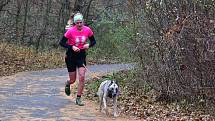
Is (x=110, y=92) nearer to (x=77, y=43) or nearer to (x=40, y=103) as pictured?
(x=77, y=43)

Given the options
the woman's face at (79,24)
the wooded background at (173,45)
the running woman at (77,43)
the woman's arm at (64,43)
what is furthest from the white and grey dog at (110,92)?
the wooded background at (173,45)

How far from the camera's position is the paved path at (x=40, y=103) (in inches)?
391

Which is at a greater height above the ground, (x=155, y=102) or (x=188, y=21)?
(x=188, y=21)

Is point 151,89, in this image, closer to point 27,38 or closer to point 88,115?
point 88,115

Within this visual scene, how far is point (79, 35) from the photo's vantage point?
37.0 ft

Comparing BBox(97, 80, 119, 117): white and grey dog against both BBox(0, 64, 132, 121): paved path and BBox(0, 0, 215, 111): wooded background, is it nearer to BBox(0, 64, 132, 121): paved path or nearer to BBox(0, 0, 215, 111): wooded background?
BBox(0, 64, 132, 121): paved path

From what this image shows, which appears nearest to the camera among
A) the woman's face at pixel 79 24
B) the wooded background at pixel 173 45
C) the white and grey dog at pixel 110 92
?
the wooded background at pixel 173 45

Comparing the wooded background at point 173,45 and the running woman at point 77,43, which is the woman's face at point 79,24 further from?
the wooded background at point 173,45

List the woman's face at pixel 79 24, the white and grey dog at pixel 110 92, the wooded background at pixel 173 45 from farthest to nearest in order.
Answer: the woman's face at pixel 79 24
the white and grey dog at pixel 110 92
the wooded background at pixel 173 45

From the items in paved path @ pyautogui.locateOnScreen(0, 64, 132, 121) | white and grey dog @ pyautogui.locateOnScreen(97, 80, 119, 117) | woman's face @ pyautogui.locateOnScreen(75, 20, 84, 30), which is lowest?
paved path @ pyautogui.locateOnScreen(0, 64, 132, 121)

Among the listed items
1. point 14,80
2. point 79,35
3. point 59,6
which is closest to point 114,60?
point 59,6

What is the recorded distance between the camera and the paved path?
9922 mm

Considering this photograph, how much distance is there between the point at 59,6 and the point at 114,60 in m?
7.23

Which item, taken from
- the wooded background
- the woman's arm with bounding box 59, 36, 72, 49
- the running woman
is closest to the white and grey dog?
the running woman
